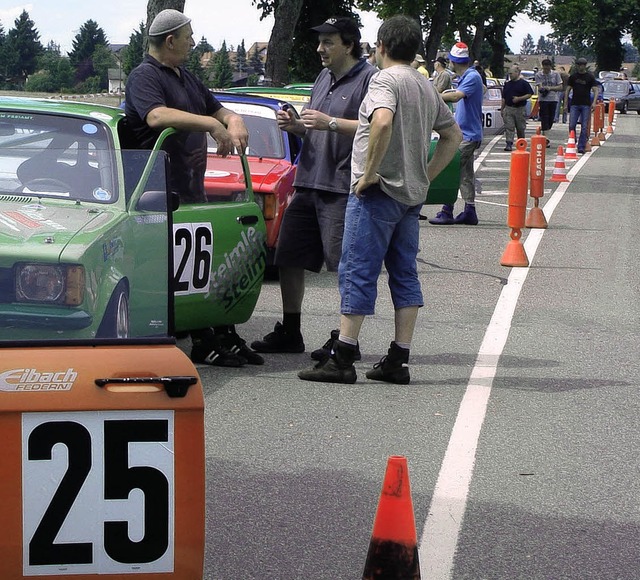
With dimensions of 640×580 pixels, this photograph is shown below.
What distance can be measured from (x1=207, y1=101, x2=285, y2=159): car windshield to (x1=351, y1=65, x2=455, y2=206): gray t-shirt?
13.6 ft

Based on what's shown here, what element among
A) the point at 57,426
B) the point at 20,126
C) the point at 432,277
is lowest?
the point at 432,277

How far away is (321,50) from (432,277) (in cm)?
445

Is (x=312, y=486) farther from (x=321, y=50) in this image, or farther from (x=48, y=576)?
(x=321, y=50)

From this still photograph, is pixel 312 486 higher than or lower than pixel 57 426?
lower

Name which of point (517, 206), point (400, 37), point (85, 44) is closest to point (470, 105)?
point (517, 206)

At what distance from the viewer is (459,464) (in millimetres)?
5660

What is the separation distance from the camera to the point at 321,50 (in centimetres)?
739

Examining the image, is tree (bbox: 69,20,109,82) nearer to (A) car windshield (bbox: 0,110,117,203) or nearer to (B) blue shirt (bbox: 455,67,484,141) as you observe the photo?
(B) blue shirt (bbox: 455,67,484,141)

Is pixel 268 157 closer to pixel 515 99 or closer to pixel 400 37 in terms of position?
pixel 400 37

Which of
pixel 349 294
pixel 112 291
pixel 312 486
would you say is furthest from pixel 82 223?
pixel 349 294

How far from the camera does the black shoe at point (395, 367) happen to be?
23.7 feet

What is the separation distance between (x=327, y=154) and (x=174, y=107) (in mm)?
924

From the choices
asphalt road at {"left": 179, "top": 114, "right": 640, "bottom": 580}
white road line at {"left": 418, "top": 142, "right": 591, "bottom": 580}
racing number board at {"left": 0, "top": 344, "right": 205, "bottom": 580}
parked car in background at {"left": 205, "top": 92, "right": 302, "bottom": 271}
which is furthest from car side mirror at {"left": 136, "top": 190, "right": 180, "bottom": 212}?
parked car in background at {"left": 205, "top": 92, "right": 302, "bottom": 271}

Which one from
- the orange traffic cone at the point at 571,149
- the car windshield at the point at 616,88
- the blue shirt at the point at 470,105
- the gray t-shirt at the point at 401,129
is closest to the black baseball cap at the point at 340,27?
the gray t-shirt at the point at 401,129
